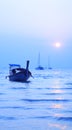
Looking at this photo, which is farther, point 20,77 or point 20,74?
point 20,77

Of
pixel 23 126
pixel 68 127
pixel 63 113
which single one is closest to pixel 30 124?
pixel 23 126

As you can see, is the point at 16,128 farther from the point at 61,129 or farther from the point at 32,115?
the point at 32,115

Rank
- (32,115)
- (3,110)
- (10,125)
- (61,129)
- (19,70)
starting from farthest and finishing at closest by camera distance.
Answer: (19,70) → (3,110) → (32,115) → (10,125) → (61,129)

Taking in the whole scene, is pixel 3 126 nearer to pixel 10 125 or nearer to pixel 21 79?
pixel 10 125

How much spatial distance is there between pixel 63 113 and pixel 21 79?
4206 cm

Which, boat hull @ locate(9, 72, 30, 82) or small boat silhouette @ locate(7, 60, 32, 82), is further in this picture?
boat hull @ locate(9, 72, 30, 82)

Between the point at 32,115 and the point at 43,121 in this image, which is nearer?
the point at 43,121

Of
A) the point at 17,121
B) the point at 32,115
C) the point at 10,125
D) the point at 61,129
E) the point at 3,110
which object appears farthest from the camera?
the point at 3,110

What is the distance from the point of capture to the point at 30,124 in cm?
1705

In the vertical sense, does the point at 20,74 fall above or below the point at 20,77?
above

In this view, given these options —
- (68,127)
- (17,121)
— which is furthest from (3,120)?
(68,127)

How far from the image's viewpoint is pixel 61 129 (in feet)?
50.9

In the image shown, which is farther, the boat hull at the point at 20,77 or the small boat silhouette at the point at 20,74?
the boat hull at the point at 20,77

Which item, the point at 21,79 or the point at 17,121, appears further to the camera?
the point at 21,79
